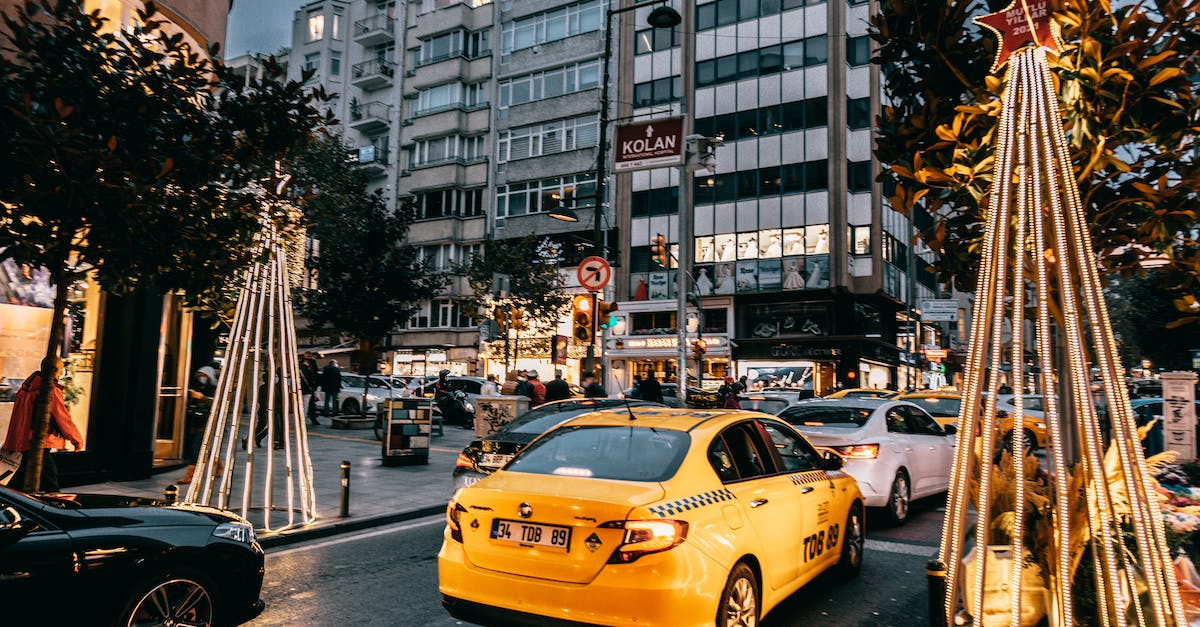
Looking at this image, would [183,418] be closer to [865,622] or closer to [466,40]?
[865,622]

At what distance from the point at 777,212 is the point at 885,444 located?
1167 inches

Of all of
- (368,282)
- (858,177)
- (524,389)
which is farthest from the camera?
(858,177)

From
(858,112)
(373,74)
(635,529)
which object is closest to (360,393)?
(635,529)

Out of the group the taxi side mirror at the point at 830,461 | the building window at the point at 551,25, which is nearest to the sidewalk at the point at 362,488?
the taxi side mirror at the point at 830,461

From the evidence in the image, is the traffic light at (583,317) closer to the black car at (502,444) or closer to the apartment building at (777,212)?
the black car at (502,444)

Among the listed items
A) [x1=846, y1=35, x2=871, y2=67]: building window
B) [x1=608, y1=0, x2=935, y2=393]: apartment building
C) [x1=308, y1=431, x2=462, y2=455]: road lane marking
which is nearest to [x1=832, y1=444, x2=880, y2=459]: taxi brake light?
[x1=308, y1=431, x2=462, y2=455]: road lane marking

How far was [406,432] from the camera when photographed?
1495 centimetres

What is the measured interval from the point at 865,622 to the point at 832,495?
38.3 inches

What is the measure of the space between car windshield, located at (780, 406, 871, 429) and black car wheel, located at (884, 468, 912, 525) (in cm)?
77

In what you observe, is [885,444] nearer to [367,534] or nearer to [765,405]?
A: [367,534]

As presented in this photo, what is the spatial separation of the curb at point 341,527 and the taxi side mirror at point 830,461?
5.57 metres

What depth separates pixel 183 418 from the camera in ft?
45.5

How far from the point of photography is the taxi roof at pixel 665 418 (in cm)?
520

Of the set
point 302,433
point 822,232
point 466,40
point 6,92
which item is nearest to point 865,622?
point 302,433
